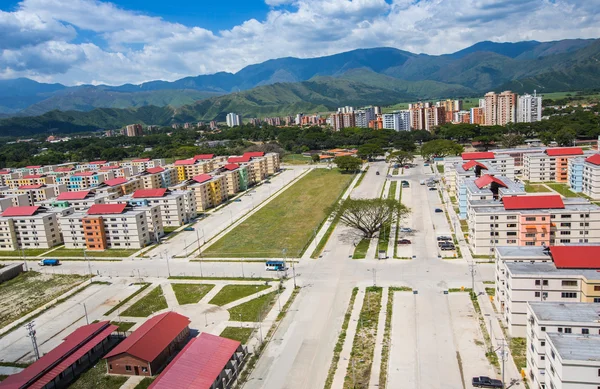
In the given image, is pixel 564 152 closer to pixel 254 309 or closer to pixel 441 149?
pixel 441 149

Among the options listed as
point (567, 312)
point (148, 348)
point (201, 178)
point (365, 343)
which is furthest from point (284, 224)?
point (567, 312)

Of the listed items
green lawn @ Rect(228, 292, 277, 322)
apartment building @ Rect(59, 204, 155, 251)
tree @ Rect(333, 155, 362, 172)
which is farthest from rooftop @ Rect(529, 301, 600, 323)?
tree @ Rect(333, 155, 362, 172)

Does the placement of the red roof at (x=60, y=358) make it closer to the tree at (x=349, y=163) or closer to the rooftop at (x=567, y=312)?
the rooftop at (x=567, y=312)

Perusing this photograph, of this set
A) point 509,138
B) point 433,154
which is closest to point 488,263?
point 433,154

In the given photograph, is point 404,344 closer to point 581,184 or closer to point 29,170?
point 581,184

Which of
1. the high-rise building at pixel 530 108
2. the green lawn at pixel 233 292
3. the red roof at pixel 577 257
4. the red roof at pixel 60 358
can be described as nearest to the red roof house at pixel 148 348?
the red roof at pixel 60 358
